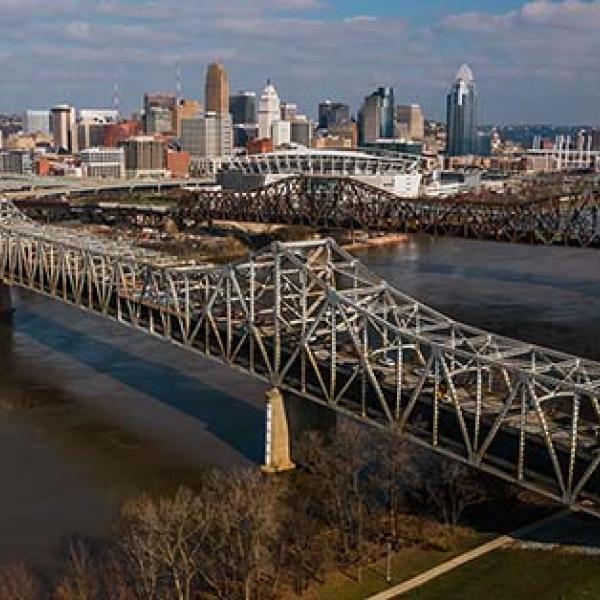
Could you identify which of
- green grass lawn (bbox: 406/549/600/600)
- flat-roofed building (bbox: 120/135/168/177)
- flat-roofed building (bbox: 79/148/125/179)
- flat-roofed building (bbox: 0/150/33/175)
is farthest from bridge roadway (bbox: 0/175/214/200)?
green grass lawn (bbox: 406/549/600/600)

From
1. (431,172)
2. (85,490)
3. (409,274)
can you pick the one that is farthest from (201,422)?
(431,172)

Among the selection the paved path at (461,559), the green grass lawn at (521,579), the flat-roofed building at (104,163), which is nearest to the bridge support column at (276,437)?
the paved path at (461,559)

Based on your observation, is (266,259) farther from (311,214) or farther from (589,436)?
(311,214)

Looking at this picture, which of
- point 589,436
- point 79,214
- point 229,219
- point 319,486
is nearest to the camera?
point 589,436

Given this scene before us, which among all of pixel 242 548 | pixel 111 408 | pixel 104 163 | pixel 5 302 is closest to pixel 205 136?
pixel 104 163

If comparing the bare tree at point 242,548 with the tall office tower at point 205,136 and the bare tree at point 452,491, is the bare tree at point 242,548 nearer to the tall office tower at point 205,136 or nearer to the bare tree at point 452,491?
the bare tree at point 452,491

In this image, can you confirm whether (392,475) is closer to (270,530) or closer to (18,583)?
(270,530)
